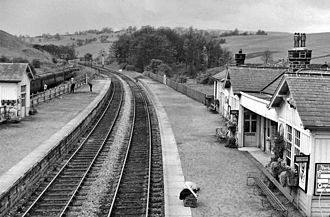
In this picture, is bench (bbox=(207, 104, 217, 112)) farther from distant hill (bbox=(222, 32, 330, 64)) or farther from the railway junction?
distant hill (bbox=(222, 32, 330, 64))

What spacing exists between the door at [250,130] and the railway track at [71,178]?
23.5 ft

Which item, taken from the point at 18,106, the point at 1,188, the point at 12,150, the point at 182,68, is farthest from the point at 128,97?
the point at 182,68

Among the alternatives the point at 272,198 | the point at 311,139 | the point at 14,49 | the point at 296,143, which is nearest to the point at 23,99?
the point at 296,143

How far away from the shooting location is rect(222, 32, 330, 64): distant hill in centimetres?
11506

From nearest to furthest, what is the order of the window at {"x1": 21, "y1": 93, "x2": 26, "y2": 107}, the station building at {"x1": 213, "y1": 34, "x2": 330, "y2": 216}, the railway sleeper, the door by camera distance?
the station building at {"x1": 213, "y1": 34, "x2": 330, "y2": 216} < the railway sleeper < the door < the window at {"x1": 21, "y1": 93, "x2": 26, "y2": 107}

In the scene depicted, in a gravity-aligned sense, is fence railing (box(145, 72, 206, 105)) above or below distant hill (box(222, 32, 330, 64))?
below

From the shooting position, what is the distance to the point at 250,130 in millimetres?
24109

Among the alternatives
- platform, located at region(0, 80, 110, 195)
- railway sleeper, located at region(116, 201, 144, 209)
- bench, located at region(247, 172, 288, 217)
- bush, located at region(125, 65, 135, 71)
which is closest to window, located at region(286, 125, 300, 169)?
bench, located at region(247, 172, 288, 217)

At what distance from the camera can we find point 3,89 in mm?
30234

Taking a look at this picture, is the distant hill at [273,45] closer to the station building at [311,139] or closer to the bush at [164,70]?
the bush at [164,70]

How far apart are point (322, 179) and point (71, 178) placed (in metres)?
9.15

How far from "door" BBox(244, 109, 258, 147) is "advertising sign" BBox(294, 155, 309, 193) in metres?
9.90

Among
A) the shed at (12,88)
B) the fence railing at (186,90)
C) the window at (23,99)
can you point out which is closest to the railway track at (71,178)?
the shed at (12,88)

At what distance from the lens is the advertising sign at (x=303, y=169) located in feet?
43.3
